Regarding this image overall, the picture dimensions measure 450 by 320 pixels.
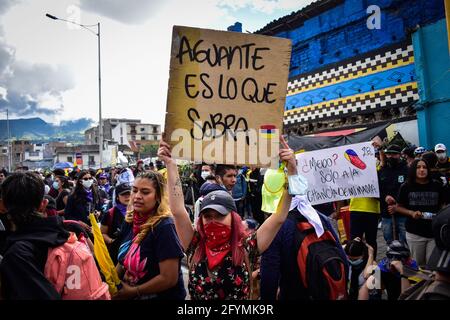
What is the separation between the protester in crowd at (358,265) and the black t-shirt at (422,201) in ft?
3.90

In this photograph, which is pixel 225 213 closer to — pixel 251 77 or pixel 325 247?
pixel 325 247

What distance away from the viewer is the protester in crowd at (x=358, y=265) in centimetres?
338

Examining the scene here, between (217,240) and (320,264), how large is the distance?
72cm

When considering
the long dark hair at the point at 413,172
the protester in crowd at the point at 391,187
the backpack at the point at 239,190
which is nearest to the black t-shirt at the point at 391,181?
the protester in crowd at the point at 391,187

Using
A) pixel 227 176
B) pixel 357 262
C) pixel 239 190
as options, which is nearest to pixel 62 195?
pixel 227 176

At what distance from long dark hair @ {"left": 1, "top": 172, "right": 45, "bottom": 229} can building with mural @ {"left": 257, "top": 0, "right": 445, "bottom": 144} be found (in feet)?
37.4

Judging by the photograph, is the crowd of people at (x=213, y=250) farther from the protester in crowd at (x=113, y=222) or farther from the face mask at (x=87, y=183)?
the face mask at (x=87, y=183)

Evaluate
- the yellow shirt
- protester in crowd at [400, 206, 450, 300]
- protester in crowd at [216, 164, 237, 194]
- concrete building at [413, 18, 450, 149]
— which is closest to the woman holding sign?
protester in crowd at [400, 206, 450, 300]

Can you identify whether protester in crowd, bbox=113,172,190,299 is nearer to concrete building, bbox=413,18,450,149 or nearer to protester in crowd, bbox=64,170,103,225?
protester in crowd, bbox=64,170,103,225

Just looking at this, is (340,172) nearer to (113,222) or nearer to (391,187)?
(391,187)

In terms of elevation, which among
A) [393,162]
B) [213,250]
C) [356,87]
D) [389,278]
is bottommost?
[389,278]

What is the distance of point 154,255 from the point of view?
252cm

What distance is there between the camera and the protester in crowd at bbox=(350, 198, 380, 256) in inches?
209

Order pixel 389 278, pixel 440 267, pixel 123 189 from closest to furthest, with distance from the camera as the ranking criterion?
pixel 440 267 → pixel 389 278 → pixel 123 189
